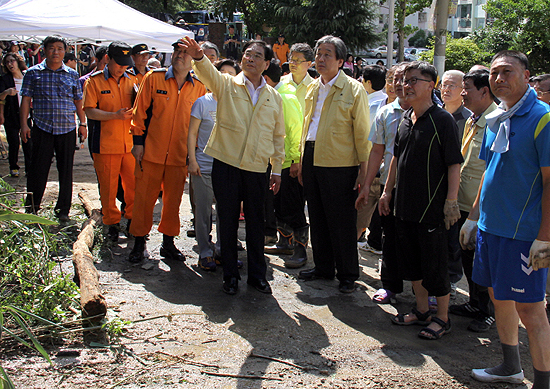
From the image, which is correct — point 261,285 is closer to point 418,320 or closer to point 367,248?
point 418,320

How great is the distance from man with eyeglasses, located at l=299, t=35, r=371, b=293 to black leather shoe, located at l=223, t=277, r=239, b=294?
0.95m

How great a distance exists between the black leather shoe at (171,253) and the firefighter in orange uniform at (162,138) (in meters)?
0.23

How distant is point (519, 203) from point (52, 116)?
5.24 m

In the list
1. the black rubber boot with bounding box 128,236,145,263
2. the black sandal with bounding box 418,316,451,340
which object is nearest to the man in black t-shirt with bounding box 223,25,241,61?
the black rubber boot with bounding box 128,236,145,263

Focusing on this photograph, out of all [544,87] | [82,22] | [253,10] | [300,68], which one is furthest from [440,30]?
[253,10]

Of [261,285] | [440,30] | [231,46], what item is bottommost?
[261,285]

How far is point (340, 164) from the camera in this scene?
15.5 ft

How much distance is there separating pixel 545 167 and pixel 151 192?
358 cm

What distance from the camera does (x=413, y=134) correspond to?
3.92 m

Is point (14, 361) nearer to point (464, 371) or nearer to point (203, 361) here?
point (203, 361)

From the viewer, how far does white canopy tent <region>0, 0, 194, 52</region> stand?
8148 mm

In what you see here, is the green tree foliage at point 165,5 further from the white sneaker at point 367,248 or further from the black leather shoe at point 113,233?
the white sneaker at point 367,248

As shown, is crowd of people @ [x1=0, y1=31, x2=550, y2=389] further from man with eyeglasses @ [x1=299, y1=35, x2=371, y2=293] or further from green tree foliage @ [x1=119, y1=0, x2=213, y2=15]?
green tree foliage @ [x1=119, y1=0, x2=213, y2=15]

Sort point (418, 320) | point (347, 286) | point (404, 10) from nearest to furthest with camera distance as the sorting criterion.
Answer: point (418, 320), point (347, 286), point (404, 10)
